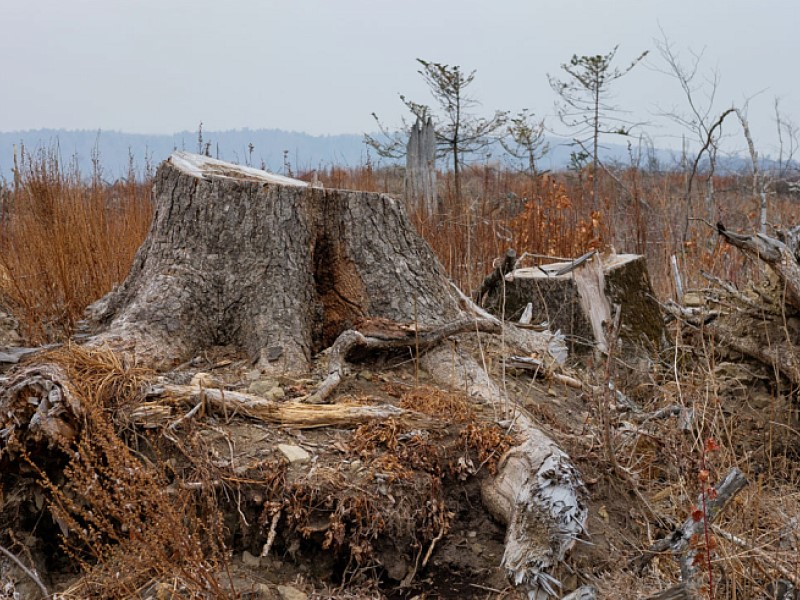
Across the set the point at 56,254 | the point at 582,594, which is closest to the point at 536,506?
the point at 582,594

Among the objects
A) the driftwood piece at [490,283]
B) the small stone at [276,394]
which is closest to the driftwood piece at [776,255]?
the driftwood piece at [490,283]

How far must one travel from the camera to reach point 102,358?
265 centimetres

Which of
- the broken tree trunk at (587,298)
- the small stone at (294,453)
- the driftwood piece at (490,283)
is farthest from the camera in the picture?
the driftwood piece at (490,283)

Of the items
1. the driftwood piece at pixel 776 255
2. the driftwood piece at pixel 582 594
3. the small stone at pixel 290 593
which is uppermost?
the driftwood piece at pixel 776 255

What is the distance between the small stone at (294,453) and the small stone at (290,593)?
15.7 inches

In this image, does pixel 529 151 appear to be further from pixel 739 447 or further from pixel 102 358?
pixel 102 358

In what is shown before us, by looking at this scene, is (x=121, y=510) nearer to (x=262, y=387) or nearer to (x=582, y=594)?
(x=262, y=387)

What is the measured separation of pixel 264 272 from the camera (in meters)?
3.16

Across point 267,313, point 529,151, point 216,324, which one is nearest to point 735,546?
point 267,313

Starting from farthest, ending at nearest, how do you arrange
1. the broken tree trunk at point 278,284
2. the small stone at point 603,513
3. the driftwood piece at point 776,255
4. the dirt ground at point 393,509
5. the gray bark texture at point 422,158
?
1. the gray bark texture at point 422,158
2. the driftwood piece at point 776,255
3. the broken tree trunk at point 278,284
4. the small stone at point 603,513
5. the dirt ground at point 393,509

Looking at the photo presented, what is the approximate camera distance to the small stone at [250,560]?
2.19 m

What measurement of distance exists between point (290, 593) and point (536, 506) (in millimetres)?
796

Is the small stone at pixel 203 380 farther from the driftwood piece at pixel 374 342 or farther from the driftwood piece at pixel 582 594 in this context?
the driftwood piece at pixel 582 594

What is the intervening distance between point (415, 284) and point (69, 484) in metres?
1.74
